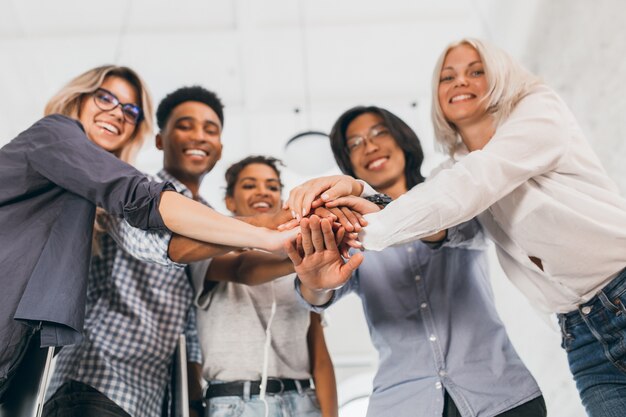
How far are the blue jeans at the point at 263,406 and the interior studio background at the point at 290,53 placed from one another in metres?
1.95

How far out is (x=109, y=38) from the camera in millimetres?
4031

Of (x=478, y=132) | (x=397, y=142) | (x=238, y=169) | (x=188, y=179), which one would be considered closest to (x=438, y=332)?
(x=478, y=132)

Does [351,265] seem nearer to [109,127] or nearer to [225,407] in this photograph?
[225,407]

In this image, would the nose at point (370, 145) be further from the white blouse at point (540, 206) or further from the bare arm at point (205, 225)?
the bare arm at point (205, 225)

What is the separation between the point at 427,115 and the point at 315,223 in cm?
365

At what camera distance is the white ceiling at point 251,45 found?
3.91m

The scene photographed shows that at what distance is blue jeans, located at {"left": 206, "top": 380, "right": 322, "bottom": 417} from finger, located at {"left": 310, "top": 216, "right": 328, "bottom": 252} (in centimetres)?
51

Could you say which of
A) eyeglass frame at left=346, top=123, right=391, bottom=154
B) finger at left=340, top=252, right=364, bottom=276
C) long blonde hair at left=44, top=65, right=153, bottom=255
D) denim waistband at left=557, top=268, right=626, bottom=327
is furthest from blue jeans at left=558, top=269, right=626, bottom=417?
long blonde hair at left=44, top=65, right=153, bottom=255

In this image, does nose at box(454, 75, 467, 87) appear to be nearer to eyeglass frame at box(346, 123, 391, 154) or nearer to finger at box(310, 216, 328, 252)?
eyeglass frame at box(346, 123, 391, 154)

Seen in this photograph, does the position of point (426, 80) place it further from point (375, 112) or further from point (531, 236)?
point (531, 236)

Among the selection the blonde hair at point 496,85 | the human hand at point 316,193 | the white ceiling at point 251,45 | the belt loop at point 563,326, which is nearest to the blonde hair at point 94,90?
the human hand at point 316,193

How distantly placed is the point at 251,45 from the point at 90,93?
2577mm

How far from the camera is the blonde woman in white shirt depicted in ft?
4.21

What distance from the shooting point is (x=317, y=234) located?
1414 mm
